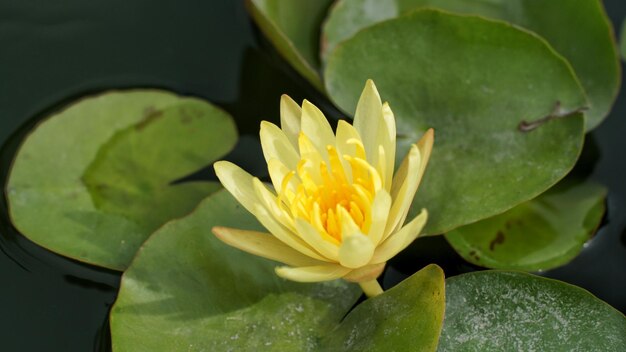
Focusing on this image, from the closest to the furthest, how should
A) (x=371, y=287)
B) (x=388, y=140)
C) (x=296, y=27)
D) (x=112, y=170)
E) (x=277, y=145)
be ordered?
(x=388, y=140), (x=277, y=145), (x=371, y=287), (x=112, y=170), (x=296, y=27)

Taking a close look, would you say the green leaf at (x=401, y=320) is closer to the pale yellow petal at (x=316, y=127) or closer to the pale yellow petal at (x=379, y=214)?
the pale yellow petal at (x=379, y=214)

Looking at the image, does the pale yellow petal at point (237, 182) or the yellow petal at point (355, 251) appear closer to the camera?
the yellow petal at point (355, 251)

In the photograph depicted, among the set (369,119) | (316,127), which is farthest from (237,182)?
(369,119)

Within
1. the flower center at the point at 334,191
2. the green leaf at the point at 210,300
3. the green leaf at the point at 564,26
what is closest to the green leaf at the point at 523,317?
the green leaf at the point at 210,300

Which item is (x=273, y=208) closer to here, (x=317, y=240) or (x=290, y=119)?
(x=317, y=240)

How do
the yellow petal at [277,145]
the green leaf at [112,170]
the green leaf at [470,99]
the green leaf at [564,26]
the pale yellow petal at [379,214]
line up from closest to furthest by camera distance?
the pale yellow petal at [379,214], the yellow petal at [277,145], the green leaf at [470,99], the green leaf at [112,170], the green leaf at [564,26]

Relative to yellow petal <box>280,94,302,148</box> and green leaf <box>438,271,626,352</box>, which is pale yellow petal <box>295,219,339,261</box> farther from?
green leaf <box>438,271,626,352</box>

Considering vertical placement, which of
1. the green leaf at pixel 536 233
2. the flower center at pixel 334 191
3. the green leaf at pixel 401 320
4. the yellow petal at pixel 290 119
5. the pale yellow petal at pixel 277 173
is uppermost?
the yellow petal at pixel 290 119
